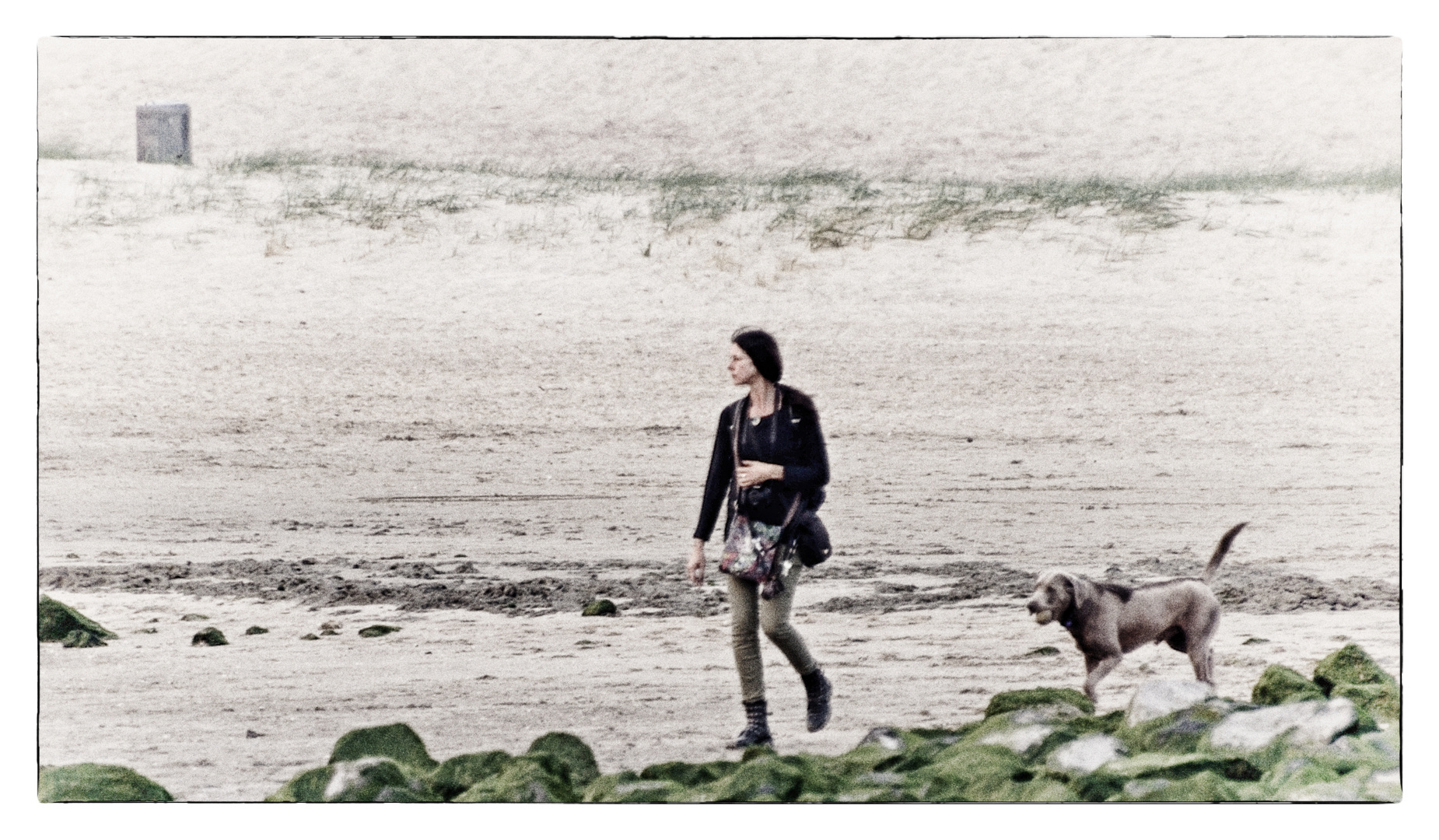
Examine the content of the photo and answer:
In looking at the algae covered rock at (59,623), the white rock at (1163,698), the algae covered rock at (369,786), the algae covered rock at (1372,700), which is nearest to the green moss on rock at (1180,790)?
the white rock at (1163,698)

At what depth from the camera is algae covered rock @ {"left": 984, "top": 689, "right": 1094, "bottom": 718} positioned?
8.44 m

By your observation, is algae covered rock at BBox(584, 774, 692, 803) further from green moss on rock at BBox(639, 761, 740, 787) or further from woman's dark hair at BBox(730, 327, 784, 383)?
woman's dark hair at BBox(730, 327, 784, 383)

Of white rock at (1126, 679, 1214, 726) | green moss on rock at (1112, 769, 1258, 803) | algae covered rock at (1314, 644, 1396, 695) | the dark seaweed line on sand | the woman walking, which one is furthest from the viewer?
the dark seaweed line on sand

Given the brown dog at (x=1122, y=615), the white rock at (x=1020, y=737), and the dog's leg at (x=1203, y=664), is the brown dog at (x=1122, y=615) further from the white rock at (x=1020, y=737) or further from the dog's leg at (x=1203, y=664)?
the white rock at (x=1020, y=737)

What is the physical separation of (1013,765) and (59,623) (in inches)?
173

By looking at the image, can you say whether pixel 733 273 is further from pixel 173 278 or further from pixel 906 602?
pixel 173 278

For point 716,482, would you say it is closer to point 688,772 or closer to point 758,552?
point 758,552

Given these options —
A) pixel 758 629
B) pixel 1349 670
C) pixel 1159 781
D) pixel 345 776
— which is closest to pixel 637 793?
pixel 758 629

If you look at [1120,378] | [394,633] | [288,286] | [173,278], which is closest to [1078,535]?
[1120,378]

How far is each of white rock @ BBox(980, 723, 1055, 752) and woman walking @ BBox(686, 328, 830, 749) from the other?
0.75 metres

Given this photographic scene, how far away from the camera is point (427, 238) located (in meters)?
8.88

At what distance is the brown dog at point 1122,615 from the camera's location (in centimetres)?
845

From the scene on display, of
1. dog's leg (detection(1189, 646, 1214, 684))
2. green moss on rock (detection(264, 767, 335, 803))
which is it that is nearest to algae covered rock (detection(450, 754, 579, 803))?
green moss on rock (detection(264, 767, 335, 803))

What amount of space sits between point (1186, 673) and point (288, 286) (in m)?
4.56
